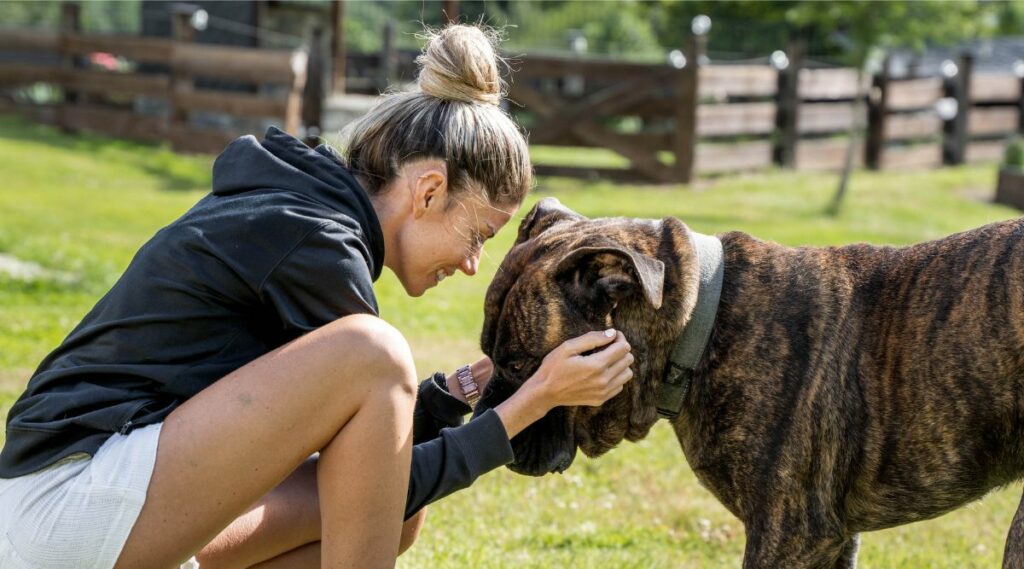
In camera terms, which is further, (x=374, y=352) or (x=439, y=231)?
(x=439, y=231)

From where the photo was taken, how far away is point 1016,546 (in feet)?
9.59

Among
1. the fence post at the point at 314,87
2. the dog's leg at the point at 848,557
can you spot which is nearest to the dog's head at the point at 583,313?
the dog's leg at the point at 848,557

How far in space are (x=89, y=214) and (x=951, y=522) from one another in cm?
894

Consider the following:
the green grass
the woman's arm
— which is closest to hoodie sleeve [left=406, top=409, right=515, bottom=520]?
the woman's arm

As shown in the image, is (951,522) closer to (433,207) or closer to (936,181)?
(433,207)

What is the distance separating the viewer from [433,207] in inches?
128

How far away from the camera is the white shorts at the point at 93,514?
271 centimetres

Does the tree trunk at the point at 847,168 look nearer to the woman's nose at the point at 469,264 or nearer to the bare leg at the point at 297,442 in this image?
the woman's nose at the point at 469,264

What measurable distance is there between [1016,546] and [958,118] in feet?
64.8

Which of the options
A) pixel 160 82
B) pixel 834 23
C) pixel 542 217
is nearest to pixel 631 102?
pixel 834 23

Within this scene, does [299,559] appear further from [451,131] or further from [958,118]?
[958,118]

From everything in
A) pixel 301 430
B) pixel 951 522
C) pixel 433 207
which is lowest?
pixel 951 522

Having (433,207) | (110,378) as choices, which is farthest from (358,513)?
(433,207)

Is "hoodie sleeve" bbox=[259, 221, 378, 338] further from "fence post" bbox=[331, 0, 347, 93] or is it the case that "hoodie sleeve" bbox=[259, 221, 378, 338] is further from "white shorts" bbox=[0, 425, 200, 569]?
"fence post" bbox=[331, 0, 347, 93]
